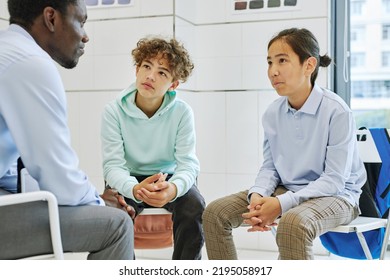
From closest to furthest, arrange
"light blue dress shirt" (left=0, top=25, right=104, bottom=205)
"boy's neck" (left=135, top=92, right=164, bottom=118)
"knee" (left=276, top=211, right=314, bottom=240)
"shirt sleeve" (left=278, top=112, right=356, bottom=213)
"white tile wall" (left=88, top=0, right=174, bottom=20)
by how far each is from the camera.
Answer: "light blue dress shirt" (left=0, top=25, right=104, bottom=205) < "knee" (left=276, top=211, right=314, bottom=240) < "shirt sleeve" (left=278, top=112, right=356, bottom=213) < "boy's neck" (left=135, top=92, right=164, bottom=118) < "white tile wall" (left=88, top=0, right=174, bottom=20)

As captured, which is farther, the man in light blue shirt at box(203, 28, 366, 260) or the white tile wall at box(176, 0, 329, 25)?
the white tile wall at box(176, 0, 329, 25)

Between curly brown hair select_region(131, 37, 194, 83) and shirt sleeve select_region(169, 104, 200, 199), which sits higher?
curly brown hair select_region(131, 37, 194, 83)

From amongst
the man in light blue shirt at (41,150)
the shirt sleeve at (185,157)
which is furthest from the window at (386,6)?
the man in light blue shirt at (41,150)

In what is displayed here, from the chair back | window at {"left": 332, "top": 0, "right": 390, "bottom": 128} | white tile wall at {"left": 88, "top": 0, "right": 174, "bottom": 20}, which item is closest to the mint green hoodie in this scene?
white tile wall at {"left": 88, "top": 0, "right": 174, "bottom": 20}

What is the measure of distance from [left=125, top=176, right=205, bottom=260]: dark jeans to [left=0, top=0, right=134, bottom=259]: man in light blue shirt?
366 millimetres

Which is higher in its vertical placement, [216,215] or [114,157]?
[114,157]

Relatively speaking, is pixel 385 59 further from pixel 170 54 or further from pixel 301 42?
pixel 170 54

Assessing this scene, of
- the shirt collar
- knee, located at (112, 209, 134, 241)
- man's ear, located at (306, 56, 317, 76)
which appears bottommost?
knee, located at (112, 209, 134, 241)

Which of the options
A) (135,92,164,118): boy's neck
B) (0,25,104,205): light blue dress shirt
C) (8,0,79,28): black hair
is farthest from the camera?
(135,92,164,118): boy's neck

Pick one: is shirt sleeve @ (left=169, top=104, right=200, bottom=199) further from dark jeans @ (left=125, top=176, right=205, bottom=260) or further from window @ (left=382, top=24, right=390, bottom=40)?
window @ (left=382, top=24, right=390, bottom=40)

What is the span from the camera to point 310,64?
3.99 ft

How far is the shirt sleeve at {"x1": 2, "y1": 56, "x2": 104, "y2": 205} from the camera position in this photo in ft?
2.63

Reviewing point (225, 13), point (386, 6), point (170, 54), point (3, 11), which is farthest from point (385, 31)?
point (3, 11)

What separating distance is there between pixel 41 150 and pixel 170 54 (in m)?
0.61
